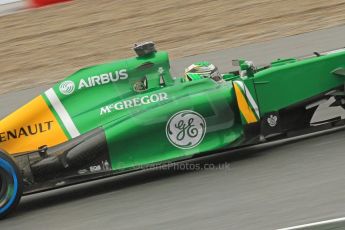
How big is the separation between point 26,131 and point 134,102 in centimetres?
100

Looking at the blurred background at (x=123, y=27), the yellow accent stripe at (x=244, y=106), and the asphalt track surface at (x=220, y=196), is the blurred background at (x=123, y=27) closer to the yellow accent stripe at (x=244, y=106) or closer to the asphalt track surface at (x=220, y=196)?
the asphalt track surface at (x=220, y=196)

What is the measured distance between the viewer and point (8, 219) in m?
6.09

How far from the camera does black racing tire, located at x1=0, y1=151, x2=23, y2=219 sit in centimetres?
592

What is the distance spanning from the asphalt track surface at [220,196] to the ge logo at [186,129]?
0.31 m

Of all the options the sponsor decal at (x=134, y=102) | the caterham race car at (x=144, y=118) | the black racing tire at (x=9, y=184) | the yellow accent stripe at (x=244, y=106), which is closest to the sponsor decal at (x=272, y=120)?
the caterham race car at (x=144, y=118)

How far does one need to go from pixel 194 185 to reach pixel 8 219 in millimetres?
1598

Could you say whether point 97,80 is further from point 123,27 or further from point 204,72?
point 123,27

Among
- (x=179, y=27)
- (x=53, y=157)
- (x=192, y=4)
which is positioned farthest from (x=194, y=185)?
(x=192, y=4)

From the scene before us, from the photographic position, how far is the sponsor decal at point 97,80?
6570mm

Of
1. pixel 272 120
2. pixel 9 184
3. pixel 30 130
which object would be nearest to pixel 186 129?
pixel 272 120

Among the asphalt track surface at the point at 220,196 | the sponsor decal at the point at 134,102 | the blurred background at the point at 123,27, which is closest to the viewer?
the asphalt track surface at the point at 220,196

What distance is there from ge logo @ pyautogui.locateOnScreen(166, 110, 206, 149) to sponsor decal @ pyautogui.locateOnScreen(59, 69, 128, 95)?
68 centimetres

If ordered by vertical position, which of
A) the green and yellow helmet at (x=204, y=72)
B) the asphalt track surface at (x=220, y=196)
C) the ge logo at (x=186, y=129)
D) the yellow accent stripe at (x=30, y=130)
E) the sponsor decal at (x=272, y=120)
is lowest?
the asphalt track surface at (x=220, y=196)

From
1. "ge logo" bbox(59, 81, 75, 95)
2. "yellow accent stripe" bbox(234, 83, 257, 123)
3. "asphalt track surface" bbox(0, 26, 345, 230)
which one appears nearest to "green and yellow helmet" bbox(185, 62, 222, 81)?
"yellow accent stripe" bbox(234, 83, 257, 123)
